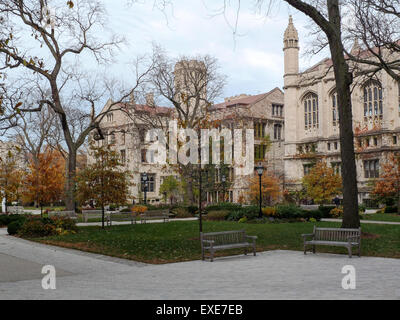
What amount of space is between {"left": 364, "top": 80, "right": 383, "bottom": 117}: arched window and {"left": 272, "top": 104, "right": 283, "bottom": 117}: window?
18.1m

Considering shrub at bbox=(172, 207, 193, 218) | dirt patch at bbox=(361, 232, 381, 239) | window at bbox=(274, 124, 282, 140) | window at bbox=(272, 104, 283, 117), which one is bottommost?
dirt patch at bbox=(361, 232, 381, 239)

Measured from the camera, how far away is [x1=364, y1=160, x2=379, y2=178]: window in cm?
4550

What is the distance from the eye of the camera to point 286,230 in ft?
66.4

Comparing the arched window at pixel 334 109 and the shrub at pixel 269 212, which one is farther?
the arched window at pixel 334 109

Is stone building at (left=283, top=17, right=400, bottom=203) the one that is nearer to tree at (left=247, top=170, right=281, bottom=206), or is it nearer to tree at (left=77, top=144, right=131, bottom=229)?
tree at (left=247, top=170, right=281, bottom=206)

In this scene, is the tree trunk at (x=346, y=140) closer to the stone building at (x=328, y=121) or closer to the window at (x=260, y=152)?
the stone building at (x=328, y=121)

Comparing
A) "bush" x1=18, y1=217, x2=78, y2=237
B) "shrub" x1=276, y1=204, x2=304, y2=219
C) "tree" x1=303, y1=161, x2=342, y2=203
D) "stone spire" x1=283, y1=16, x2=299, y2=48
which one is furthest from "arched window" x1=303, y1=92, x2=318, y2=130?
"bush" x1=18, y1=217, x2=78, y2=237

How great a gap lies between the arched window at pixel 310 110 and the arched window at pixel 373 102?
20.8ft

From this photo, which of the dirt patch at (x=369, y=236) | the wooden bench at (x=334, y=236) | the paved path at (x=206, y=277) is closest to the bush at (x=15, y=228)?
the paved path at (x=206, y=277)

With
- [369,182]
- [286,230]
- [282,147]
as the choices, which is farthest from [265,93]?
[286,230]

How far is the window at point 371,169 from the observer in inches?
1791
